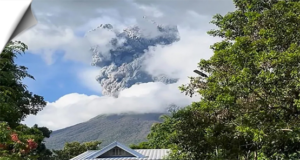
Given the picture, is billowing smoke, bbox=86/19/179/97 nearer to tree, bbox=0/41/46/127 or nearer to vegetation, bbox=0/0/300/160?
tree, bbox=0/41/46/127

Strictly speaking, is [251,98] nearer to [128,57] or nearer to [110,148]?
[110,148]

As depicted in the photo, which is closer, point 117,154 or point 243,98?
point 243,98

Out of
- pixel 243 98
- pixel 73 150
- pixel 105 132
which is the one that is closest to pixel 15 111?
pixel 243 98

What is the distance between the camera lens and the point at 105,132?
117500mm

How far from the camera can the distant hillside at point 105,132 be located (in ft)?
346

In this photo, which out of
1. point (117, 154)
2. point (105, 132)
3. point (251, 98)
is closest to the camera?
point (251, 98)

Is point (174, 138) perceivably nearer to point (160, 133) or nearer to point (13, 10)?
point (13, 10)

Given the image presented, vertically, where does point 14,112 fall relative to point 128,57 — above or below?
below

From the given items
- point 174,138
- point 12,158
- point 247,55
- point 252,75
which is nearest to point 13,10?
point 12,158

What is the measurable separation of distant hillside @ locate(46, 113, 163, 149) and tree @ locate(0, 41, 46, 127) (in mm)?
79579

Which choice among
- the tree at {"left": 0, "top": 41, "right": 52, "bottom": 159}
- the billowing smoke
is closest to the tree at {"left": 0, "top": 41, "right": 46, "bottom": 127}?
the tree at {"left": 0, "top": 41, "right": 52, "bottom": 159}

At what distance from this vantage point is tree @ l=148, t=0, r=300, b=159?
9875mm

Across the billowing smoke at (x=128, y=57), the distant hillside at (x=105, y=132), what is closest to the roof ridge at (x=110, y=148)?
the distant hillside at (x=105, y=132)

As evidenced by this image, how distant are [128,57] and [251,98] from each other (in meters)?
162
